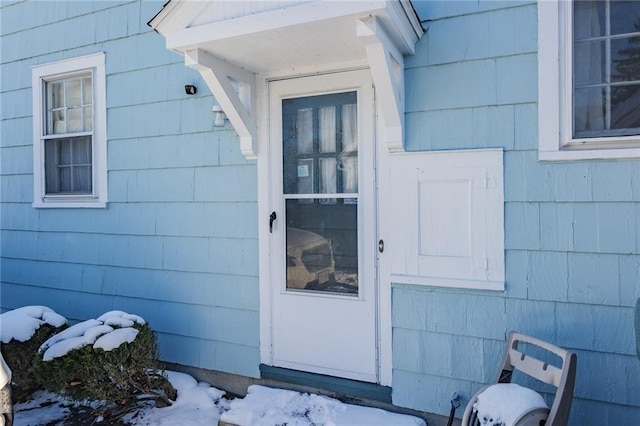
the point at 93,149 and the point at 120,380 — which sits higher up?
the point at 93,149

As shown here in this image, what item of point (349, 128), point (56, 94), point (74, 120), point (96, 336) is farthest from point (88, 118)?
point (349, 128)

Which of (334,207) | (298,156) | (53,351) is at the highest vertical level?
A: (298,156)

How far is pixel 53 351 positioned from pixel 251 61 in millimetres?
2066

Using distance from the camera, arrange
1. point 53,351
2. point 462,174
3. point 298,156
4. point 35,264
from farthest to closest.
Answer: point 35,264, point 298,156, point 53,351, point 462,174

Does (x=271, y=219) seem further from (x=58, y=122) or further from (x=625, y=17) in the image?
(x=58, y=122)

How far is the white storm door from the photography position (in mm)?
2787

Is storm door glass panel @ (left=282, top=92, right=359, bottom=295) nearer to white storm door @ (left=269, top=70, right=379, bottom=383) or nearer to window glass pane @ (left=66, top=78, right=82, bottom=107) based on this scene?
white storm door @ (left=269, top=70, right=379, bottom=383)

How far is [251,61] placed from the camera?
2832 millimetres

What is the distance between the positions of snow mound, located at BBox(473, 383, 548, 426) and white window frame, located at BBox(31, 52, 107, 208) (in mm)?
3141

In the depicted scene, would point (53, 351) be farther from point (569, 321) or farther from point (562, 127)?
point (562, 127)

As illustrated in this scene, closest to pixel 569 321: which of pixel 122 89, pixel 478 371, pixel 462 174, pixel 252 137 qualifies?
pixel 478 371

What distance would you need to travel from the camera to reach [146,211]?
3602mm

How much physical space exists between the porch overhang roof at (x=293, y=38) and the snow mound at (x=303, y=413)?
1.50 m

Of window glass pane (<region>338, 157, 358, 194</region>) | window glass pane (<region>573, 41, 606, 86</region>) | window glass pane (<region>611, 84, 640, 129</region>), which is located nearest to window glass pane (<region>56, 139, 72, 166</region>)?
window glass pane (<region>338, 157, 358, 194</region>)
